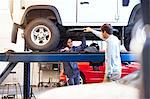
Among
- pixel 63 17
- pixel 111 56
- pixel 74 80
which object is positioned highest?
pixel 63 17

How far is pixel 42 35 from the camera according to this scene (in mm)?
5562

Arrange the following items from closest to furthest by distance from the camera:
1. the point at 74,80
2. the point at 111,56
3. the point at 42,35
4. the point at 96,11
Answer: the point at 111,56 → the point at 42,35 → the point at 96,11 → the point at 74,80

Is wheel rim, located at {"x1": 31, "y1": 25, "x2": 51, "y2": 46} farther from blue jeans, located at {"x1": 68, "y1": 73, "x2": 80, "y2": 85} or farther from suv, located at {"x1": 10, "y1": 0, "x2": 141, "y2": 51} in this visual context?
blue jeans, located at {"x1": 68, "y1": 73, "x2": 80, "y2": 85}

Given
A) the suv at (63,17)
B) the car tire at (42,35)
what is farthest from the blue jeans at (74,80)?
the car tire at (42,35)

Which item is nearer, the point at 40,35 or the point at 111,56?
the point at 111,56

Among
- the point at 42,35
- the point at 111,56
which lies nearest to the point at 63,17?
the point at 42,35

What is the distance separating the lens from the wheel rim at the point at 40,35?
18.3ft

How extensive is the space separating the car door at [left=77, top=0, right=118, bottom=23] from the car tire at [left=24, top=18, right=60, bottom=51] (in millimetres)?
495

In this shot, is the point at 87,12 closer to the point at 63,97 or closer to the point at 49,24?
the point at 49,24

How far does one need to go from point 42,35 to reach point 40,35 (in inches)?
1.3

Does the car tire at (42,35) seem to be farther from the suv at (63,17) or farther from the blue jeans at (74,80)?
the blue jeans at (74,80)

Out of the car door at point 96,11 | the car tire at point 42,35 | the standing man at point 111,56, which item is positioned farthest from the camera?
the car door at point 96,11

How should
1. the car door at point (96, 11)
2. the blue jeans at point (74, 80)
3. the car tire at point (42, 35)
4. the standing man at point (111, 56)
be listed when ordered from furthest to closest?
the blue jeans at point (74, 80) < the car door at point (96, 11) < the car tire at point (42, 35) < the standing man at point (111, 56)

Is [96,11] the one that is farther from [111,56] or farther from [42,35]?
[111,56]
